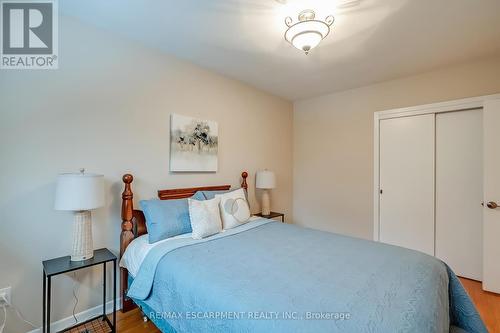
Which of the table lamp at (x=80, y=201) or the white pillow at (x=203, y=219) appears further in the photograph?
the white pillow at (x=203, y=219)

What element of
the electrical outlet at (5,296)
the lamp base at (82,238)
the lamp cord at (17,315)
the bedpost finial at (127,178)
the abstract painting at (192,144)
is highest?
the abstract painting at (192,144)

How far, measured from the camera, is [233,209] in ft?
7.97

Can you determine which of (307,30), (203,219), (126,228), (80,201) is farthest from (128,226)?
(307,30)

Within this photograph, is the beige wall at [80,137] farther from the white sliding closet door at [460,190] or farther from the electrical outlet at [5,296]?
the white sliding closet door at [460,190]

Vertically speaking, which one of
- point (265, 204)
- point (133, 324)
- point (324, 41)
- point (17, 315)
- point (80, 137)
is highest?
point (324, 41)

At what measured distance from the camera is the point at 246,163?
10.9 ft

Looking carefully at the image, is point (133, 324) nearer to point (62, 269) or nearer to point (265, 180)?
point (62, 269)

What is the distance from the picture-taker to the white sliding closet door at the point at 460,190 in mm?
2625

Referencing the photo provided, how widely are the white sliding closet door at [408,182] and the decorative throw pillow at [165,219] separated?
2.67 meters

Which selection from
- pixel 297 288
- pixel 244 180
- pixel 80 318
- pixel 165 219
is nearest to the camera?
pixel 297 288

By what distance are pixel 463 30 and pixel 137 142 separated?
3088 millimetres

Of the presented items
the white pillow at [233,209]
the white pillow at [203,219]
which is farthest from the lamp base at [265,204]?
the white pillow at [203,219]

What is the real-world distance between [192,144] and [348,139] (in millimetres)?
2309

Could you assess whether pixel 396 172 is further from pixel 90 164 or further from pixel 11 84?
pixel 11 84
